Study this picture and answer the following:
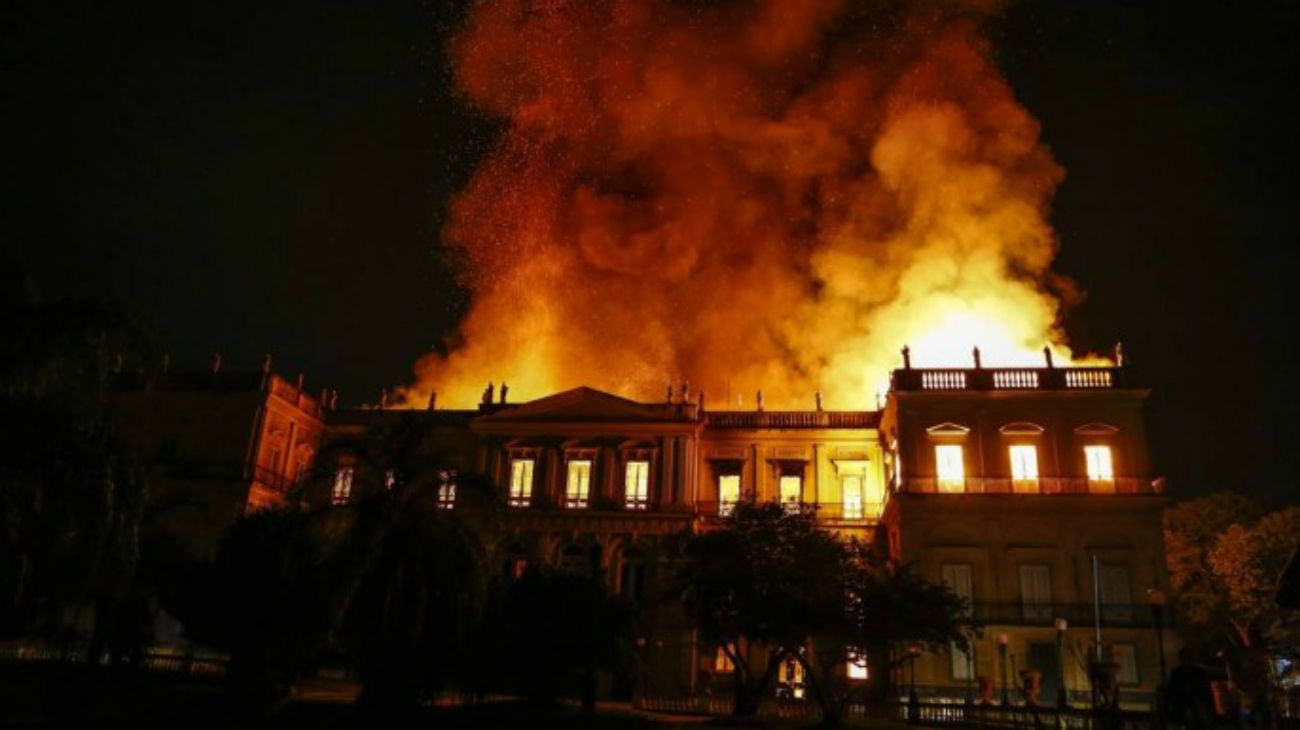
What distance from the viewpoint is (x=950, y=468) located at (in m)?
33.2

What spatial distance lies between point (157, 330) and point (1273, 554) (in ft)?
133

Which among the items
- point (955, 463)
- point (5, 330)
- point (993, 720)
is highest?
point (955, 463)

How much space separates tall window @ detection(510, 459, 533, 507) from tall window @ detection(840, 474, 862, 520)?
41.7ft

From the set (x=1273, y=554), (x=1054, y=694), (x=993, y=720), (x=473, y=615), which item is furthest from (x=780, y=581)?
(x=1273, y=554)

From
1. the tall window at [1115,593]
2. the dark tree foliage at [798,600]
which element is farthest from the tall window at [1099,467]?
the dark tree foliage at [798,600]

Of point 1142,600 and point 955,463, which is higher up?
point 955,463

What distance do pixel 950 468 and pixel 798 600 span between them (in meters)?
12.5

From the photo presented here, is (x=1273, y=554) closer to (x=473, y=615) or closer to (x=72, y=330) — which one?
(x=473, y=615)

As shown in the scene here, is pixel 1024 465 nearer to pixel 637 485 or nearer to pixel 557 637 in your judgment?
pixel 637 485

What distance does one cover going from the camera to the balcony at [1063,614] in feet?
99.1

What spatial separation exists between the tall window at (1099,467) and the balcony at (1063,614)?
4.06 metres

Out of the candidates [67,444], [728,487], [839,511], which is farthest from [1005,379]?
[67,444]

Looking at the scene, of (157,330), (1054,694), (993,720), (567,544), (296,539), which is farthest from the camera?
A: (567,544)

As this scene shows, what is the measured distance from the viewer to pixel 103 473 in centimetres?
1121
